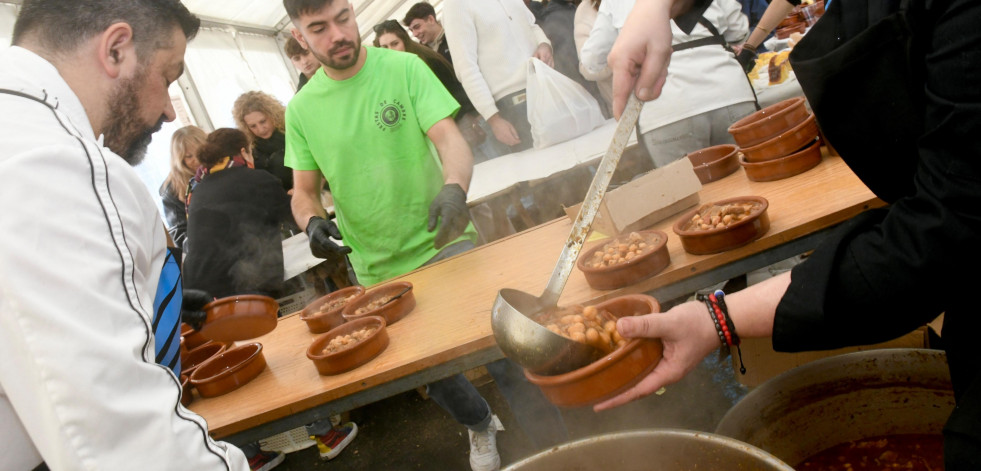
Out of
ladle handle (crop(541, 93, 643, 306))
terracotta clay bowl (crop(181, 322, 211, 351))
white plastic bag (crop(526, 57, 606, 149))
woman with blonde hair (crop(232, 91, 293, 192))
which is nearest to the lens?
ladle handle (crop(541, 93, 643, 306))

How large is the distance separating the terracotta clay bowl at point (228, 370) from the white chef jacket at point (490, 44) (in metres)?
3.04

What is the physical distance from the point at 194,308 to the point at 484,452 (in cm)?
169

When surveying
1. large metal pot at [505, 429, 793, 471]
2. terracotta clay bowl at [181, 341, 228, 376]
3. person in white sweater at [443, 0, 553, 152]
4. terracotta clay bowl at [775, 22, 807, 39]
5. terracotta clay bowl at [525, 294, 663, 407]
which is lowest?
large metal pot at [505, 429, 793, 471]

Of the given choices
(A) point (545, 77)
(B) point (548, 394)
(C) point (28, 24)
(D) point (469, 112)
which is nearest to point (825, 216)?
(B) point (548, 394)

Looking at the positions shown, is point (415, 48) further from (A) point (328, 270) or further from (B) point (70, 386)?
(B) point (70, 386)

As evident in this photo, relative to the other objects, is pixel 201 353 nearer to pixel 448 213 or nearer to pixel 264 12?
pixel 448 213

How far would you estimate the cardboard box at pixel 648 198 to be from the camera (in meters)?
2.11

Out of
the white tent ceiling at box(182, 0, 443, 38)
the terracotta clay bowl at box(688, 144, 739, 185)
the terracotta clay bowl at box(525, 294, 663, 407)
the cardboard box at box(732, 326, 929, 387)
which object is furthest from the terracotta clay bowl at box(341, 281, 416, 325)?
the white tent ceiling at box(182, 0, 443, 38)

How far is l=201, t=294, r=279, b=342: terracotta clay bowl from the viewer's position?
206 cm

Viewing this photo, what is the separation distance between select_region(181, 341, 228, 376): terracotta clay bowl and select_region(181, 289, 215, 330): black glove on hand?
417mm

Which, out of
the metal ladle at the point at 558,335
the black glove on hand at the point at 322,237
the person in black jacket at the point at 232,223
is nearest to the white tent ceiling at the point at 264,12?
the person in black jacket at the point at 232,223

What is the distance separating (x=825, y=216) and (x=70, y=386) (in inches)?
76.2

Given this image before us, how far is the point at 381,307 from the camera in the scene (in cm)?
219

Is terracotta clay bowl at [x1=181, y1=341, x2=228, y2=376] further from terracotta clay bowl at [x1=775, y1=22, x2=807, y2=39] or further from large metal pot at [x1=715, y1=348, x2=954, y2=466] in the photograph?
terracotta clay bowl at [x1=775, y1=22, x2=807, y2=39]
